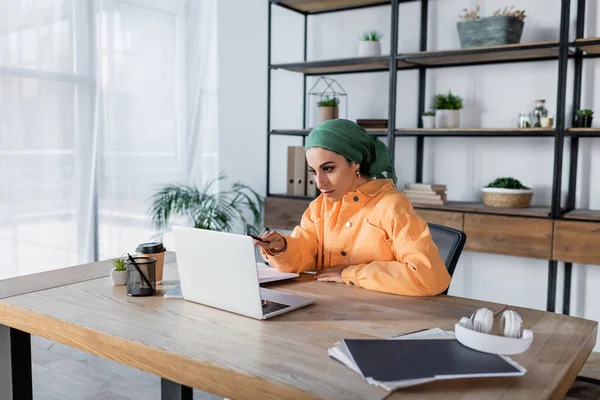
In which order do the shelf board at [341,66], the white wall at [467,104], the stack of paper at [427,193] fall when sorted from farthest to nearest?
the shelf board at [341,66], the stack of paper at [427,193], the white wall at [467,104]

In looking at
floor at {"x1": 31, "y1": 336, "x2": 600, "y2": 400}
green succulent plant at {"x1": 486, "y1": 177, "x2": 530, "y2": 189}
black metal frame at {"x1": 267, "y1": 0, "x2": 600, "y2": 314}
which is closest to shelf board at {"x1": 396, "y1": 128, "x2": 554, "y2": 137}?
black metal frame at {"x1": 267, "y1": 0, "x2": 600, "y2": 314}

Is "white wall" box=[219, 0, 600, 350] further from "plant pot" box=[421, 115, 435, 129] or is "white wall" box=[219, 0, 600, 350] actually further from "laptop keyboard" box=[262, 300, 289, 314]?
"laptop keyboard" box=[262, 300, 289, 314]

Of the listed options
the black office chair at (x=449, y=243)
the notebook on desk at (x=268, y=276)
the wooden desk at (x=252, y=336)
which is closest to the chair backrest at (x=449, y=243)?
the black office chair at (x=449, y=243)

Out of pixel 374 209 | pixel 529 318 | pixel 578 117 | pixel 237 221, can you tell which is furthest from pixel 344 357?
pixel 237 221

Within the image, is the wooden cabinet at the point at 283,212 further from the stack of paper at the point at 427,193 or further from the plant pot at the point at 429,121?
the plant pot at the point at 429,121

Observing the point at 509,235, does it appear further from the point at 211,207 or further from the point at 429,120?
the point at 211,207

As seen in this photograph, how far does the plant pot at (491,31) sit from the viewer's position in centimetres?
316

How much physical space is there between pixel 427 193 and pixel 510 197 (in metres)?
0.47

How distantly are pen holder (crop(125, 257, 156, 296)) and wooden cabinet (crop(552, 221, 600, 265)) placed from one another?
2.25 m

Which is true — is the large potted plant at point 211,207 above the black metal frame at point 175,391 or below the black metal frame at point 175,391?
above

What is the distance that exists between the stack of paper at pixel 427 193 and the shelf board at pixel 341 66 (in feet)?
2.60

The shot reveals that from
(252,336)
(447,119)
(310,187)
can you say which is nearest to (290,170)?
(310,187)

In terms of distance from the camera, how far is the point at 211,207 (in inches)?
163

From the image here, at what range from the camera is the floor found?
8.46ft
